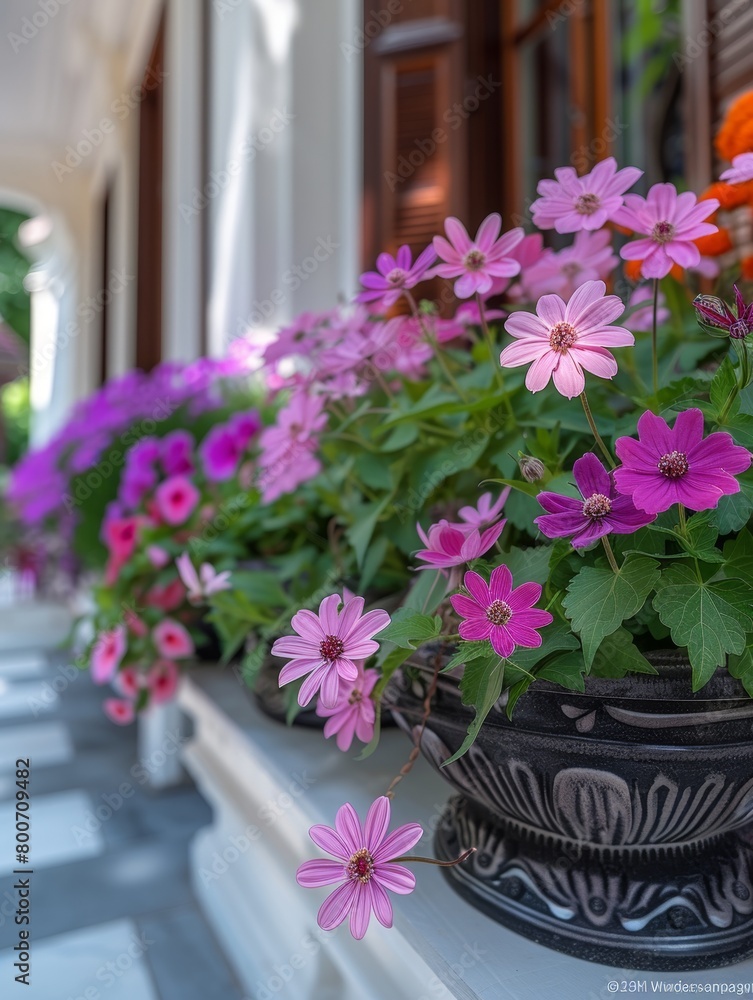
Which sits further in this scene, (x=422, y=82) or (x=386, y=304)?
(x=422, y=82)

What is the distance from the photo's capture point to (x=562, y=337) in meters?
0.31

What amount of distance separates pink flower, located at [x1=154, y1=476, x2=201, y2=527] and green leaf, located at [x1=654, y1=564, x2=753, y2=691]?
0.79 meters

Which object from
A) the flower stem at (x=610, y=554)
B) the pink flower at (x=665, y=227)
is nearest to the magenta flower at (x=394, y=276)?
the pink flower at (x=665, y=227)

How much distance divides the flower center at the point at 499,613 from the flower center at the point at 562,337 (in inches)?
4.5

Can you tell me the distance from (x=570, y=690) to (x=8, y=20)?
5.10m

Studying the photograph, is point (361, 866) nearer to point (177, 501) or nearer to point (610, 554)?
point (610, 554)

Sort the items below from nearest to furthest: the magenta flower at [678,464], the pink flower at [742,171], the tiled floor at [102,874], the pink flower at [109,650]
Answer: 1. the magenta flower at [678,464]
2. the pink flower at [742,171]
3. the tiled floor at [102,874]
4. the pink flower at [109,650]

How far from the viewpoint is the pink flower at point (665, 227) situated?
397mm

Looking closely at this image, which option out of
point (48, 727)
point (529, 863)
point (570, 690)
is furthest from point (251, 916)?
point (48, 727)

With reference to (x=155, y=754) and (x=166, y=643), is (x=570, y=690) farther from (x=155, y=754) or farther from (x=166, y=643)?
(x=155, y=754)

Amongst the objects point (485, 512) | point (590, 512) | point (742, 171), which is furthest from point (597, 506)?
point (742, 171)

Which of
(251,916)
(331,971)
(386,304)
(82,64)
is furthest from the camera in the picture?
(82,64)

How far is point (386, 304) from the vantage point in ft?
1.54

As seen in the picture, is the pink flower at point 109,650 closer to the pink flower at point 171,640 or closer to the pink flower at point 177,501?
the pink flower at point 171,640
